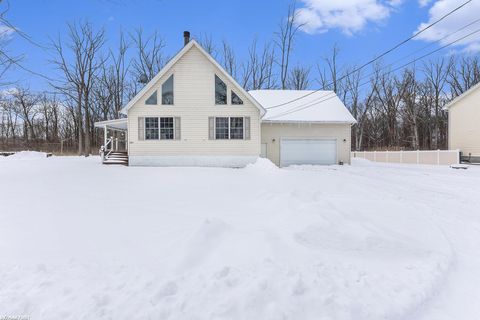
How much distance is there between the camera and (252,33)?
36375mm

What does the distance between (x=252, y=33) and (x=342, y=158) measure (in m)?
22.6

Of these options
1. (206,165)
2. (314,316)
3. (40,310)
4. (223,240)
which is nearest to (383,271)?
(314,316)

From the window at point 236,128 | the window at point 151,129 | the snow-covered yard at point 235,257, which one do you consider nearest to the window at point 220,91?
the window at point 236,128

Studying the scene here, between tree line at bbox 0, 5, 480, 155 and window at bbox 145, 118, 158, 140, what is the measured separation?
17357mm

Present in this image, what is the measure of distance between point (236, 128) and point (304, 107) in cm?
797

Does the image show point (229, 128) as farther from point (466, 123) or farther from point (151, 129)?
point (466, 123)

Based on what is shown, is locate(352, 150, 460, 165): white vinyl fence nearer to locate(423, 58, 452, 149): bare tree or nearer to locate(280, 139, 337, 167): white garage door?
locate(280, 139, 337, 167): white garage door

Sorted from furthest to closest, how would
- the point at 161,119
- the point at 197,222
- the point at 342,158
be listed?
the point at 342,158 → the point at 161,119 → the point at 197,222

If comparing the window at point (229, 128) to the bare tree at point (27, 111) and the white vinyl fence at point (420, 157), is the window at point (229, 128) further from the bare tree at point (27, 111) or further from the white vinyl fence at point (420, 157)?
the bare tree at point (27, 111)

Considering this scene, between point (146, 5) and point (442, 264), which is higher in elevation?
point (146, 5)

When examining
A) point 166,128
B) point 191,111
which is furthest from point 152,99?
point 191,111

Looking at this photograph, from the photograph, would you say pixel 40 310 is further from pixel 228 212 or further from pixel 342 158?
pixel 342 158

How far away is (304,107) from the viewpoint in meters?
22.1

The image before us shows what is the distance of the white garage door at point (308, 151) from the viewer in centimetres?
2069
